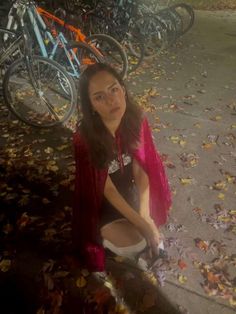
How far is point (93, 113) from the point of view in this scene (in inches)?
95.7

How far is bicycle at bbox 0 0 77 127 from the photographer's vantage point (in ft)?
16.6

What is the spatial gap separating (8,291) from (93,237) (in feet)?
3.14

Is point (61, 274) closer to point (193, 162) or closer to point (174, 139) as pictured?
point (193, 162)

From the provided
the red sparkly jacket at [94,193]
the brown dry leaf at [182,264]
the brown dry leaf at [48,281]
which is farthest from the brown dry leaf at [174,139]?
the brown dry leaf at [48,281]

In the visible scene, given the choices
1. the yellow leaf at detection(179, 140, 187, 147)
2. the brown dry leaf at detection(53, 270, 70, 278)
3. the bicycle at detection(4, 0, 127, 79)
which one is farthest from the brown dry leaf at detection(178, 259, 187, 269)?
the bicycle at detection(4, 0, 127, 79)

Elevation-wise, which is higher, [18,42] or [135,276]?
[18,42]

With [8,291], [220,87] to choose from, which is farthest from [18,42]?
[220,87]

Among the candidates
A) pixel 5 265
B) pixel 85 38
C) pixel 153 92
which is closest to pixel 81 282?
pixel 5 265

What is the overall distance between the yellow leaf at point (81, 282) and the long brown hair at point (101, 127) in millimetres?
1229

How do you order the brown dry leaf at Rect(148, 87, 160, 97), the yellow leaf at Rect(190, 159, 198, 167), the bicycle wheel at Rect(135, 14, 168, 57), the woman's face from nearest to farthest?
the woman's face < the yellow leaf at Rect(190, 159, 198, 167) < the brown dry leaf at Rect(148, 87, 160, 97) < the bicycle wheel at Rect(135, 14, 168, 57)

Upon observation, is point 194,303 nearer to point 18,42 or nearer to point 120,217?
point 120,217

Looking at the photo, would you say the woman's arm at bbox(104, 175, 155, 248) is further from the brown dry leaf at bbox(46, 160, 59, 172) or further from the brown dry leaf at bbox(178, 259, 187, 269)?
the brown dry leaf at bbox(46, 160, 59, 172)

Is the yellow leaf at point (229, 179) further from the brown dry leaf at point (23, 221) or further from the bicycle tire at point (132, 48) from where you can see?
the bicycle tire at point (132, 48)

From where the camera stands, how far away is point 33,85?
17.5 ft
